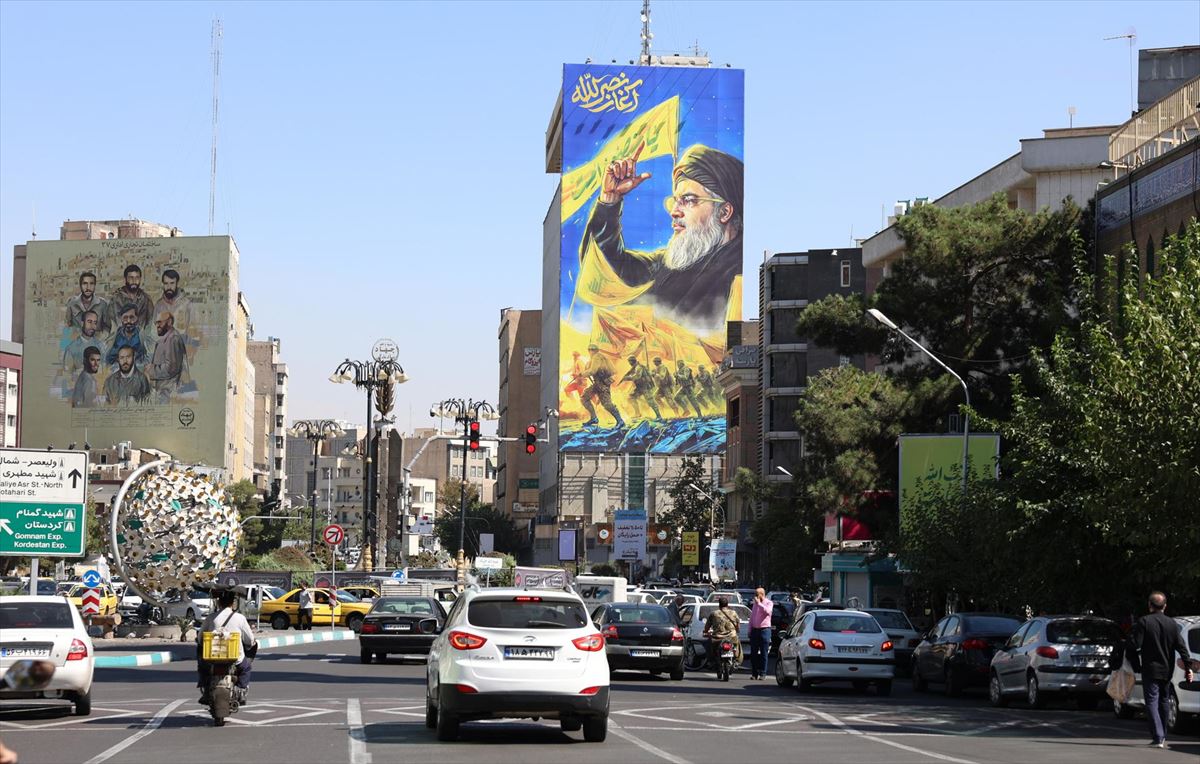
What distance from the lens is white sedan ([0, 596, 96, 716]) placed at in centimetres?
2162

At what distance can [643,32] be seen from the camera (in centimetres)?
16912

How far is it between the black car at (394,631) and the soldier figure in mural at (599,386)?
11998 centimetres

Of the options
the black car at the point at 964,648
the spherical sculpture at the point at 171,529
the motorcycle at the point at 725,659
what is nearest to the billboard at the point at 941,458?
the black car at the point at 964,648

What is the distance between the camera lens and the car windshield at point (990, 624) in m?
30.9

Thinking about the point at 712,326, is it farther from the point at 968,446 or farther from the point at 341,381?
the point at 968,446

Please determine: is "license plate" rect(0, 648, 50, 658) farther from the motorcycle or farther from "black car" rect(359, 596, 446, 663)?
"black car" rect(359, 596, 446, 663)

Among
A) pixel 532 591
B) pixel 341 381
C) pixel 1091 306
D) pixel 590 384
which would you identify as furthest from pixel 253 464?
pixel 532 591

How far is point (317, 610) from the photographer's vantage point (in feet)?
203

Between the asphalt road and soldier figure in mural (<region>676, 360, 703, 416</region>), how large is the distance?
427 feet

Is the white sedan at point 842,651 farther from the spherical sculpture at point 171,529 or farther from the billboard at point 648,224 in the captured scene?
the billboard at point 648,224

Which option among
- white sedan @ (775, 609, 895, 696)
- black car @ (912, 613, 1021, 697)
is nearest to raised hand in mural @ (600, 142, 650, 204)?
black car @ (912, 613, 1021, 697)

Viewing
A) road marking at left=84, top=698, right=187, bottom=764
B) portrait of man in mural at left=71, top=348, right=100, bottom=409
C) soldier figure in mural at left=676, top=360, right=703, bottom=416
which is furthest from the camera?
soldier figure in mural at left=676, top=360, right=703, bottom=416

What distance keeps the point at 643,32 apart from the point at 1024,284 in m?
120

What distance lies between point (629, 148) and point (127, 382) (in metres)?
48.2
